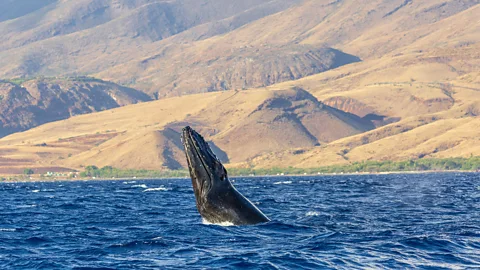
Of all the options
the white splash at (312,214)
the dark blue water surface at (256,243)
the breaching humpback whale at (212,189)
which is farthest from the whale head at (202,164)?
the white splash at (312,214)

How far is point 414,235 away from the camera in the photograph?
104ft

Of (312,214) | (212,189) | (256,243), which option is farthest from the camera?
(312,214)

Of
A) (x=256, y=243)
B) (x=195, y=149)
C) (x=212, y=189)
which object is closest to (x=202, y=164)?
(x=195, y=149)

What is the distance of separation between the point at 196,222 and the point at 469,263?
1413 centimetres

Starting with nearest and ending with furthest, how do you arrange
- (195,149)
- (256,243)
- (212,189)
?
(195,149) < (212,189) < (256,243)

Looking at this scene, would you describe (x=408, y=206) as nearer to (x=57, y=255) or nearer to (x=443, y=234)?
(x=443, y=234)

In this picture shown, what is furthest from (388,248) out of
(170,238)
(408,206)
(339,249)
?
(408,206)

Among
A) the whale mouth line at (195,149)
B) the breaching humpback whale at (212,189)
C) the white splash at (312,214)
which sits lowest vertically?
the white splash at (312,214)

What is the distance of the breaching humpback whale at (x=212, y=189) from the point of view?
2731 centimetres

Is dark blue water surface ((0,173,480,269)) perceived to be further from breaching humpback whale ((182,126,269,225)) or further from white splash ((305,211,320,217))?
breaching humpback whale ((182,126,269,225))

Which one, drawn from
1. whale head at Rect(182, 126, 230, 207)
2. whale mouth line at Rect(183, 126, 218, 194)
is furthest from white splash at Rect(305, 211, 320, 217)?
whale mouth line at Rect(183, 126, 218, 194)

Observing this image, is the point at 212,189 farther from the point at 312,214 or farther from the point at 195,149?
the point at 312,214

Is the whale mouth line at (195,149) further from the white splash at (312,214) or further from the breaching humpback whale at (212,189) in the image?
the white splash at (312,214)

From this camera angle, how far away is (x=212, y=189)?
28.3 m
